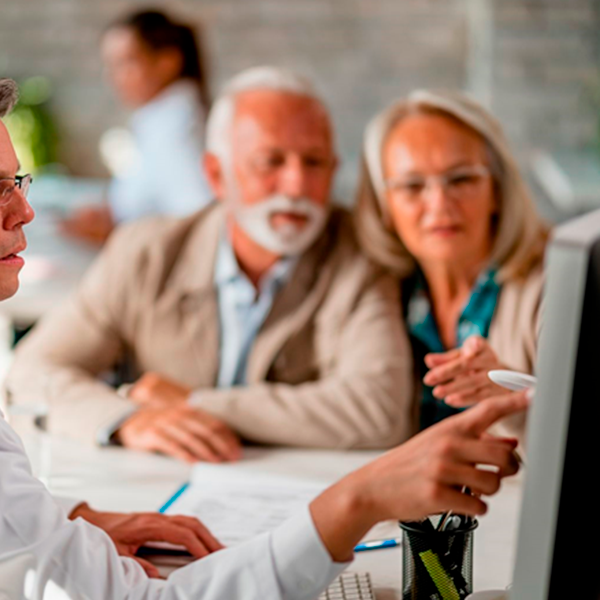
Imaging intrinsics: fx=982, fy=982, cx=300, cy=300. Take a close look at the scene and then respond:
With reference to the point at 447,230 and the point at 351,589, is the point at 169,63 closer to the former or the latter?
the point at 447,230

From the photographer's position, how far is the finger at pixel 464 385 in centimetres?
105

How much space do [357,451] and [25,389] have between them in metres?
0.57

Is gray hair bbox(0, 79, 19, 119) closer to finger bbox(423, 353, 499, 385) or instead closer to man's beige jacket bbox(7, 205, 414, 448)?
finger bbox(423, 353, 499, 385)

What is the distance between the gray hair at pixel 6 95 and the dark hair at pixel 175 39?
2.61 metres

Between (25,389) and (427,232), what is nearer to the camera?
(25,389)

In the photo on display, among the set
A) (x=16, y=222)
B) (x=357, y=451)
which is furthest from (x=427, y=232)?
(x=16, y=222)

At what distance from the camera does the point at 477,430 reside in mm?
842

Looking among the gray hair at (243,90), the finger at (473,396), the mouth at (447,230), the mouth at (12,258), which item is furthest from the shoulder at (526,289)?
the mouth at (12,258)

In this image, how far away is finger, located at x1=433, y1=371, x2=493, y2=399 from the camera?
105cm

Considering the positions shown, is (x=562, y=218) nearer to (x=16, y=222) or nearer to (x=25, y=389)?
(x=25, y=389)

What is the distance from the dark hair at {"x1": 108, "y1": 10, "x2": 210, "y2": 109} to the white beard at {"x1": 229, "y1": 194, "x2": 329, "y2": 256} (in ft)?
5.74

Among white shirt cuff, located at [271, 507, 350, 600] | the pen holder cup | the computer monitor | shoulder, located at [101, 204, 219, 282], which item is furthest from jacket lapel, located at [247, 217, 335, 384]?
the computer monitor

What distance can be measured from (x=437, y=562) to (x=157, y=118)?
2.83 metres

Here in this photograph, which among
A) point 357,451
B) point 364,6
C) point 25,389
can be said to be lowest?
point 357,451
